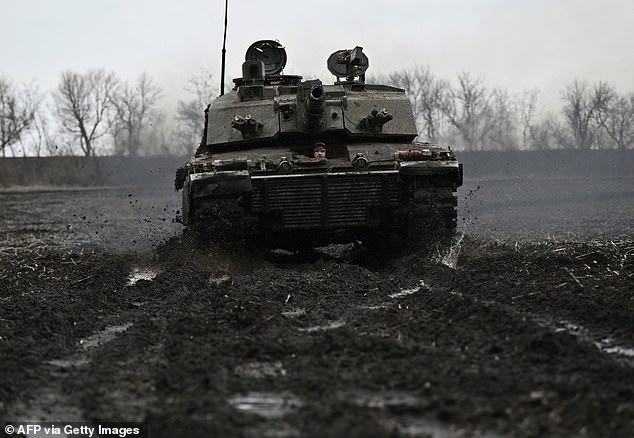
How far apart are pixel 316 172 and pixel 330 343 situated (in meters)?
6.07

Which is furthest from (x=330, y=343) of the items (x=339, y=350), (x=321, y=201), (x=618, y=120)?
(x=618, y=120)

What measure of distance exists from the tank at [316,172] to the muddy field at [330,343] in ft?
1.42

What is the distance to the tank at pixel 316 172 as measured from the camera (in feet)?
40.1

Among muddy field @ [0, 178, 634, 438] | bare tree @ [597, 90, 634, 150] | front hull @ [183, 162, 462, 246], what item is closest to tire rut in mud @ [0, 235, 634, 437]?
muddy field @ [0, 178, 634, 438]

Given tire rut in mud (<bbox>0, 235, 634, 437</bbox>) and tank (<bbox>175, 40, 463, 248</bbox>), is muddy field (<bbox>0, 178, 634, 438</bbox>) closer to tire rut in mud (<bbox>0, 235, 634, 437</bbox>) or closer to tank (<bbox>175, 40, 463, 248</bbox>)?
tire rut in mud (<bbox>0, 235, 634, 437</bbox>)

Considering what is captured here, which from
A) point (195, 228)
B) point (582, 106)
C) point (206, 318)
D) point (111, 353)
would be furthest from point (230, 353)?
point (582, 106)

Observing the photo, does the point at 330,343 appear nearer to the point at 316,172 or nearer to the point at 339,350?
the point at 339,350

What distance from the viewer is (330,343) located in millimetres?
6391

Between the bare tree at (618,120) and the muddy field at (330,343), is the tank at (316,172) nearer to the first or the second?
the muddy field at (330,343)

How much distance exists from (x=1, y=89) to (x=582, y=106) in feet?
102

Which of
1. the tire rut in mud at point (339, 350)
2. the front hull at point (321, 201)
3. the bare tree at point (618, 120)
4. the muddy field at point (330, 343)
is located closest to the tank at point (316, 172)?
the front hull at point (321, 201)

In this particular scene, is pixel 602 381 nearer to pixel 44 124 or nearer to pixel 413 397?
pixel 413 397

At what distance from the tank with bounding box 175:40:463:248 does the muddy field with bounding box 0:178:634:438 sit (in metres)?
0.43

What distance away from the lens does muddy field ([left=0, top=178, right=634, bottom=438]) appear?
4684 mm
